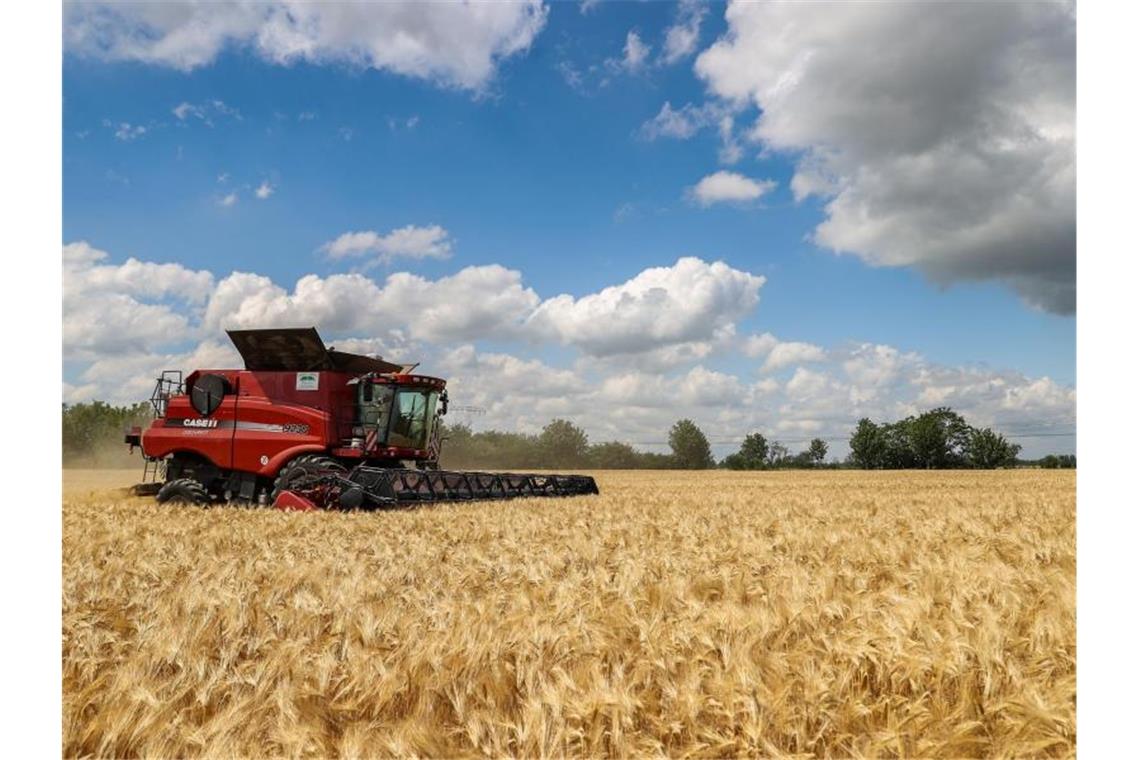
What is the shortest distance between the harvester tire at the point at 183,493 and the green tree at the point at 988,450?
82.8 meters

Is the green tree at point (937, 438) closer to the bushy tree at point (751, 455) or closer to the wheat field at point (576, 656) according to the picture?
the bushy tree at point (751, 455)

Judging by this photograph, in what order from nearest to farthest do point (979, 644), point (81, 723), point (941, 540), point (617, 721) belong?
point (617, 721) → point (81, 723) → point (979, 644) → point (941, 540)

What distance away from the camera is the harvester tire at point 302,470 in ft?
48.9

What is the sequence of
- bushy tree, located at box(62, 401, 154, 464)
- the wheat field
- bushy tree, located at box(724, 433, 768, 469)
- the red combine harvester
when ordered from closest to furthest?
the wheat field → the red combine harvester → bushy tree, located at box(62, 401, 154, 464) → bushy tree, located at box(724, 433, 768, 469)

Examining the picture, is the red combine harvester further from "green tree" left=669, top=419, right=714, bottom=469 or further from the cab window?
"green tree" left=669, top=419, right=714, bottom=469

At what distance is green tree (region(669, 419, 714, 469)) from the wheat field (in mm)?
71502

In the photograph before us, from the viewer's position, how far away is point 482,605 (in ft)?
15.6

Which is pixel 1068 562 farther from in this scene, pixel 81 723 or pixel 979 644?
pixel 81 723

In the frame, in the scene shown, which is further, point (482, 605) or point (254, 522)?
point (254, 522)

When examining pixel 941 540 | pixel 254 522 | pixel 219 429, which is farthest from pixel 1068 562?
pixel 219 429

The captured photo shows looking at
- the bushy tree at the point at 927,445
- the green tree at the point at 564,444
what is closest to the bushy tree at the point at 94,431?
the green tree at the point at 564,444

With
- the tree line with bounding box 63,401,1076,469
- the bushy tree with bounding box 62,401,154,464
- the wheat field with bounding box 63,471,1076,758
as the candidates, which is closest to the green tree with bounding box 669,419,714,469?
the tree line with bounding box 63,401,1076,469

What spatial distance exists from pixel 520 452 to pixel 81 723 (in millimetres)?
65636

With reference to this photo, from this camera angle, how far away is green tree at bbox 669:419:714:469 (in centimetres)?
7925
